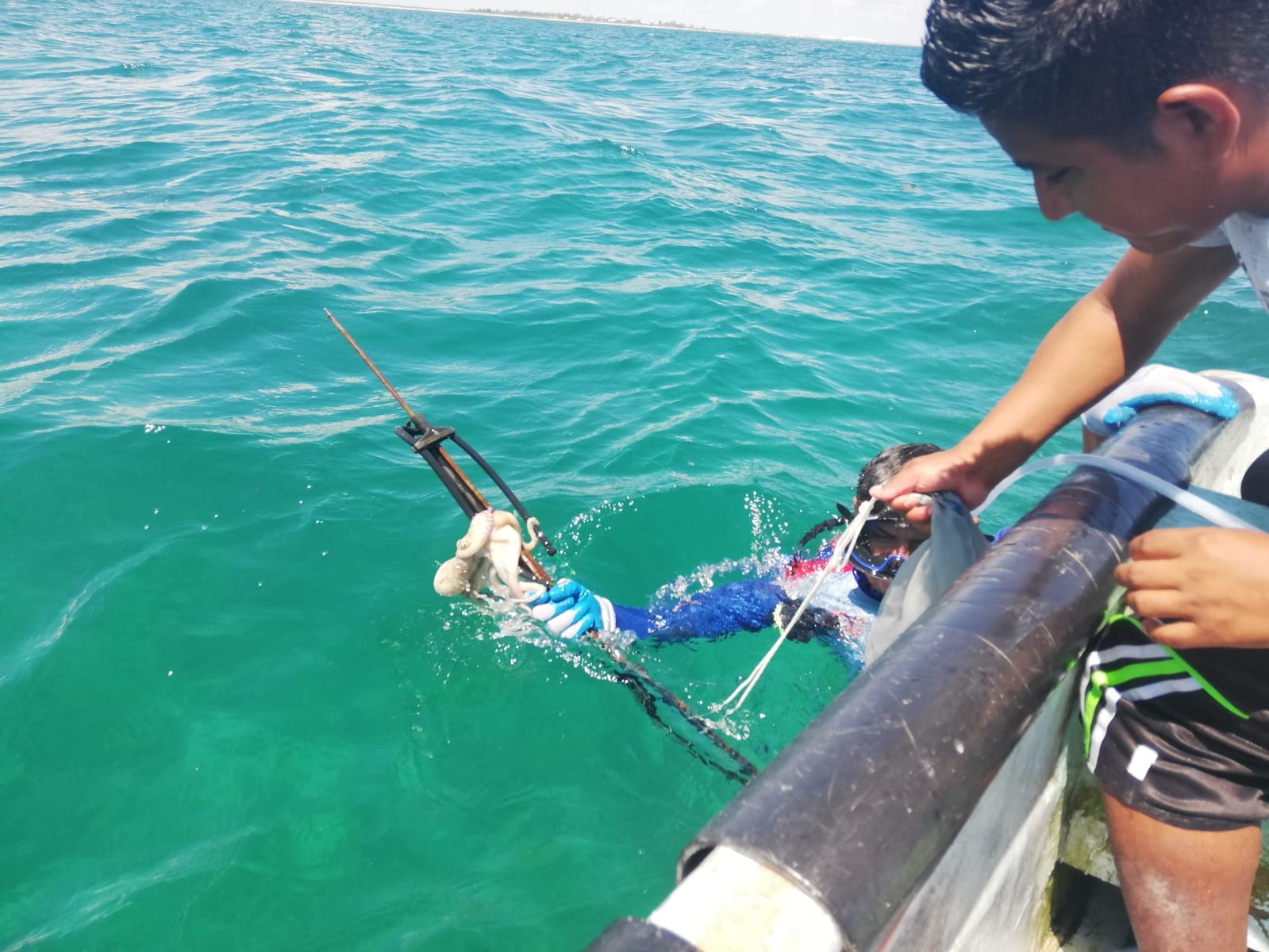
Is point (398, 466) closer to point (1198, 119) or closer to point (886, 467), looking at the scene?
point (886, 467)

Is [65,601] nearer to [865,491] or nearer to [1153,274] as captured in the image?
[865,491]

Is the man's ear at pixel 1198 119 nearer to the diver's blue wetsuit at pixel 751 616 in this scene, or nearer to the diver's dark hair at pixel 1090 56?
the diver's dark hair at pixel 1090 56

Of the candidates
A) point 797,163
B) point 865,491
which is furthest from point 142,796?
point 797,163

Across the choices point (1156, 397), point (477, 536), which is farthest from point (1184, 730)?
point (477, 536)

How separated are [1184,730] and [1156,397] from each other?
877 millimetres

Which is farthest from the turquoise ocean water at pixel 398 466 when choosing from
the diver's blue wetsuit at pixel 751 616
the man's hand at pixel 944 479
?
the man's hand at pixel 944 479

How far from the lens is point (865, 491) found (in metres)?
3.02

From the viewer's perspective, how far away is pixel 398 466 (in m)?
5.43

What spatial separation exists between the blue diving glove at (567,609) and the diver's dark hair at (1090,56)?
2.41 m

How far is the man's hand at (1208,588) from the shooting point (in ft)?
3.59

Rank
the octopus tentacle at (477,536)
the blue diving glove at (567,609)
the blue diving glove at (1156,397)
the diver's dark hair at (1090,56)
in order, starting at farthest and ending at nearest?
the blue diving glove at (567,609) < the octopus tentacle at (477,536) < the blue diving glove at (1156,397) < the diver's dark hair at (1090,56)

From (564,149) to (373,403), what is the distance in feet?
31.4

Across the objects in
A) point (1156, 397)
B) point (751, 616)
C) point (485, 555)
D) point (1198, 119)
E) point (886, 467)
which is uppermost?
point (1198, 119)

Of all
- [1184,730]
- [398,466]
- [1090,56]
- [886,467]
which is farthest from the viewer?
[398,466]
